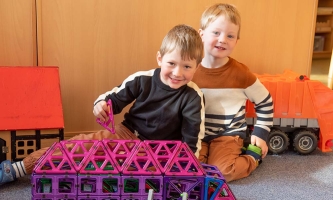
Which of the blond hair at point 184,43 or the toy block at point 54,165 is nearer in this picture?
the toy block at point 54,165

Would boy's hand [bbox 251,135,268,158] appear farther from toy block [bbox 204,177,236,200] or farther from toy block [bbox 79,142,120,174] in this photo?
toy block [bbox 79,142,120,174]

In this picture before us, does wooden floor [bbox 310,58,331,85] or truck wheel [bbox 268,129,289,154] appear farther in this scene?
wooden floor [bbox 310,58,331,85]

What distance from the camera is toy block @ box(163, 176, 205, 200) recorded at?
84 cm

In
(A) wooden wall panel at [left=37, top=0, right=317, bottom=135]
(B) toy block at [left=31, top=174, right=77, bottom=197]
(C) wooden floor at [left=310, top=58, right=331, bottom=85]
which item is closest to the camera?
(B) toy block at [left=31, top=174, right=77, bottom=197]

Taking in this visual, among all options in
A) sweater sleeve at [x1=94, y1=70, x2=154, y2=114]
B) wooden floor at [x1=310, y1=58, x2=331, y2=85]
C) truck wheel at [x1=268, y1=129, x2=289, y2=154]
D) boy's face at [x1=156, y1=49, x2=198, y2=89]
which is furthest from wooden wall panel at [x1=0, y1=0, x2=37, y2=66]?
wooden floor at [x1=310, y1=58, x2=331, y2=85]

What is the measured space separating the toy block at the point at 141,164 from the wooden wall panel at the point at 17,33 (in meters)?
0.61

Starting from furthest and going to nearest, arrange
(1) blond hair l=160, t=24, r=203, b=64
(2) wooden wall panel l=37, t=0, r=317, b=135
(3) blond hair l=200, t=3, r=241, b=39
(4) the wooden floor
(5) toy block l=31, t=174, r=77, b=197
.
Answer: (4) the wooden floor < (2) wooden wall panel l=37, t=0, r=317, b=135 < (3) blond hair l=200, t=3, r=241, b=39 < (1) blond hair l=160, t=24, r=203, b=64 < (5) toy block l=31, t=174, r=77, b=197

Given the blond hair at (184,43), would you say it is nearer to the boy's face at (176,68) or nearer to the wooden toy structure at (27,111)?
the boy's face at (176,68)

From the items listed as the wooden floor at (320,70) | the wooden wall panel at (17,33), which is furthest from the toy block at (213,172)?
the wooden floor at (320,70)

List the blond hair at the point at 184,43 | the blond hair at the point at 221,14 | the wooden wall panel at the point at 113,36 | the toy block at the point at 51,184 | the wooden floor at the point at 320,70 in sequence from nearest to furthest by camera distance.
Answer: the toy block at the point at 51,184
the blond hair at the point at 184,43
the blond hair at the point at 221,14
the wooden wall panel at the point at 113,36
the wooden floor at the point at 320,70

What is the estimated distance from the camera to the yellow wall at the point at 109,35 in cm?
131

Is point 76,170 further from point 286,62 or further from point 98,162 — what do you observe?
point 286,62

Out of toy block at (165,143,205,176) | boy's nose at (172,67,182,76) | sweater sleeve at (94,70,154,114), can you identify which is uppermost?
boy's nose at (172,67,182,76)

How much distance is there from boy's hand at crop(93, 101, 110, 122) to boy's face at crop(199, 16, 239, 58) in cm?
36
